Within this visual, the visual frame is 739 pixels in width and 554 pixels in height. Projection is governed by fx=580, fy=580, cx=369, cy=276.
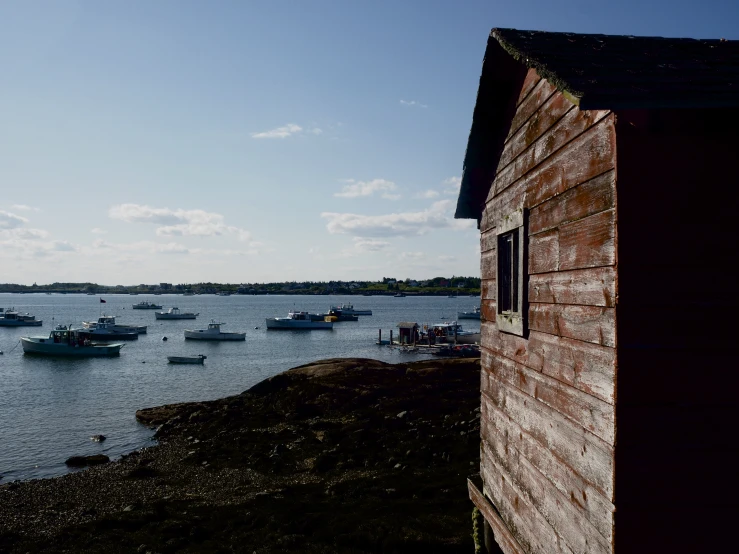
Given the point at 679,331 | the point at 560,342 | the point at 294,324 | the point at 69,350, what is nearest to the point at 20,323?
the point at 294,324

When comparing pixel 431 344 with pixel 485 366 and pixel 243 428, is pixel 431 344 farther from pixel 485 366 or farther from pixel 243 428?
pixel 485 366

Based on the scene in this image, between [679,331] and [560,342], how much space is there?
1.08 meters

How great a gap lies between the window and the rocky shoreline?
512cm

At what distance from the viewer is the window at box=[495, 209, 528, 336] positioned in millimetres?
5625

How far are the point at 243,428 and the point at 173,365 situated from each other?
29.1 metres

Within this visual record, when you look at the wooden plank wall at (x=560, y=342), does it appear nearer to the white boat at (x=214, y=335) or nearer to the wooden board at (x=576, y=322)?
the wooden board at (x=576, y=322)

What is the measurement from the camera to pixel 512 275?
6113 millimetres

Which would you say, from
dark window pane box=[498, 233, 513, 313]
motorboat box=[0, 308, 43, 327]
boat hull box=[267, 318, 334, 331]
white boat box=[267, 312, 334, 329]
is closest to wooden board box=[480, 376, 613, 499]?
dark window pane box=[498, 233, 513, 313]

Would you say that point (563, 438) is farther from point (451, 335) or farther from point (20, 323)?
point (20, 323)

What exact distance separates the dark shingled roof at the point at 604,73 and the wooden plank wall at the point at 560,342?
28 cm

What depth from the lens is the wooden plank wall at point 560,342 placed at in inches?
157

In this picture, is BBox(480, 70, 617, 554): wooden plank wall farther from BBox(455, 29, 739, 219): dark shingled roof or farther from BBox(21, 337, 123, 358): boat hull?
BBox(21, 337, 123, 358): boat hull

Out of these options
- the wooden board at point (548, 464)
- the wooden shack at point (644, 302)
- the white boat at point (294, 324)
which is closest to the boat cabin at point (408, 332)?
the white boat at point (294, 324)

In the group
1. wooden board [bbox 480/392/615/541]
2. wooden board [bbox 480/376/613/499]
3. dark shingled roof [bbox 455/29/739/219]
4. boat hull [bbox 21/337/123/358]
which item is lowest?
boat hull [bbox 21/337/123/358]
